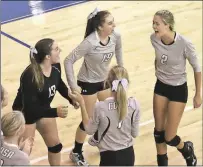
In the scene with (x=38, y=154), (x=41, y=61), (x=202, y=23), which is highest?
(x=41, y=61)

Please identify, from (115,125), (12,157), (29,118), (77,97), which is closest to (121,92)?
(115,125)

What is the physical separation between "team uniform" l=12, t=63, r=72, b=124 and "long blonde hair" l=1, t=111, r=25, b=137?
2.16 feet

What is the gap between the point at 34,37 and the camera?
310 inches

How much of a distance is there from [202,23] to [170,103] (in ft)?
14.3

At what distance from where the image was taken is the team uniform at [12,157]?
3.23m

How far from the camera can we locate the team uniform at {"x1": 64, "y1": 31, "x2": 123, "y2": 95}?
450cm

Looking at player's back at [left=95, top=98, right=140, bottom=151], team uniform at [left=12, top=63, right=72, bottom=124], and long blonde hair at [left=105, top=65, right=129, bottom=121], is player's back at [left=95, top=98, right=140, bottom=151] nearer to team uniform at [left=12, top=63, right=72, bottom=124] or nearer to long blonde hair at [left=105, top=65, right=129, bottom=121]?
long blonde hair at [left=105, top=65, right=129, bottom=121]

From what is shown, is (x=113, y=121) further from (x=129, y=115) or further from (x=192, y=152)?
(x=192, y=152)

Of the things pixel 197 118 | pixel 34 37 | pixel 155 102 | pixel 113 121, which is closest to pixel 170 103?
pixel 155 102

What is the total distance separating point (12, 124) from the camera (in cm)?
331

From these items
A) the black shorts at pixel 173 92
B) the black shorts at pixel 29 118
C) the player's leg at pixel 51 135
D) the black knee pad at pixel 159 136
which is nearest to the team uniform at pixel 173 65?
the black shorts at pixel 173 92

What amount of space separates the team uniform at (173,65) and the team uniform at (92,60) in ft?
1.45

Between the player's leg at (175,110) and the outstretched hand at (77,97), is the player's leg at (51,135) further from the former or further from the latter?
the player's leg at (175,110)

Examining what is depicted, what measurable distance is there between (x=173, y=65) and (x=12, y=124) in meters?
1.67
